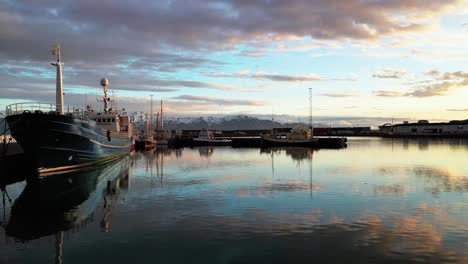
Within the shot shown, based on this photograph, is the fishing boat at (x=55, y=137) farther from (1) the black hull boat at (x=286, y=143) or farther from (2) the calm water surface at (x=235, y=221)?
(1) the black hull boat at (x=286, y=143)

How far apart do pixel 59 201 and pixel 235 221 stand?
10496mm

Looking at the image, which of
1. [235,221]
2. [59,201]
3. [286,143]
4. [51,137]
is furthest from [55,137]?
[286,143]

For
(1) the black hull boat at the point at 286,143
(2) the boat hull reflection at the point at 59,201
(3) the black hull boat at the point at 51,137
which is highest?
(3) the black hull boat at the point at 51,137

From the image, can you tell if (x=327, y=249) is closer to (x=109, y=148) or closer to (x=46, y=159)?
(x=46, y=159)

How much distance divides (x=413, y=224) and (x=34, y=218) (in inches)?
629

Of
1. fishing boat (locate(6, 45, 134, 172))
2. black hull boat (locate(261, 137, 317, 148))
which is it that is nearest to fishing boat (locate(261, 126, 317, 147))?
black hull boat (locate(261, 137, 317, 148))

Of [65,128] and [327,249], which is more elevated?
[65,128]

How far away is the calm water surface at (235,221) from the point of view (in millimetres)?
12734

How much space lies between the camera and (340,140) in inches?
3716

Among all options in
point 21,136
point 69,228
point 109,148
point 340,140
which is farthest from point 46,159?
point 340,140

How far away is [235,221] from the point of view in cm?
1688

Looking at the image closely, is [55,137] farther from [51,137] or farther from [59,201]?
[59,201]

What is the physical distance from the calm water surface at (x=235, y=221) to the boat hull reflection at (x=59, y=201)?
0.05 metres

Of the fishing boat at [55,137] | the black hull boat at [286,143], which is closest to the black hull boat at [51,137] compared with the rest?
the fishing boat at [55,137]
